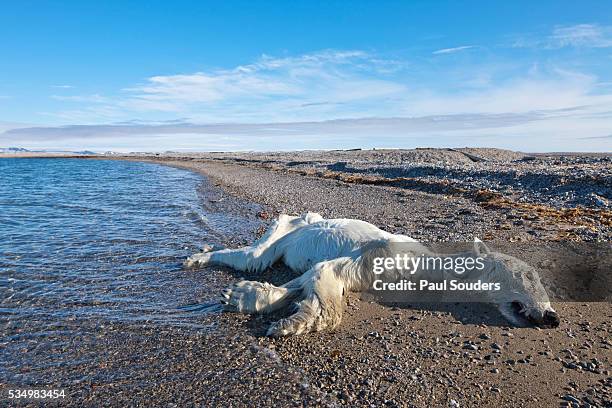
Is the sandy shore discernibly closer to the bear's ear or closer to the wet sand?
the wet sand

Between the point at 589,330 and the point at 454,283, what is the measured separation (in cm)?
147

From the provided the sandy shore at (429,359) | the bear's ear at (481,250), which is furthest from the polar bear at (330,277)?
the sandy shore at (429,359)

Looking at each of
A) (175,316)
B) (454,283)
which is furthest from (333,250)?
(175,316)

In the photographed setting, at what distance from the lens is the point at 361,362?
403 centimetres

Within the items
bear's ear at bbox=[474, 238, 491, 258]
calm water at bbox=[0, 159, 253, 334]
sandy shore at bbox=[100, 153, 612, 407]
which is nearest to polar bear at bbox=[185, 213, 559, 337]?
bear's ear at bbox=[474, 238, 491, 258]

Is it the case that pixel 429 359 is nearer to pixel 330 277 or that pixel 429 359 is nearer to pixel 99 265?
pixel 330 277

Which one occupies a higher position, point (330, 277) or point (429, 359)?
point (330, 277)

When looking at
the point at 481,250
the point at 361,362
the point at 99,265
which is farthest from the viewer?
the point at 99,265

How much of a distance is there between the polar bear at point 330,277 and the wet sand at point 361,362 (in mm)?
171

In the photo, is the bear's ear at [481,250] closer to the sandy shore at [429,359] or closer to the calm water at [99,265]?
the sandy shore at [429,359]

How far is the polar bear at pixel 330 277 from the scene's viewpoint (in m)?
4.67

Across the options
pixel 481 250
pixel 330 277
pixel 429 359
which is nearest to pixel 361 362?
pixel 429 359

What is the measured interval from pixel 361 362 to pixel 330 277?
1.34m

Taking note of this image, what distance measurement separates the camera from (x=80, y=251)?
28.3ft
